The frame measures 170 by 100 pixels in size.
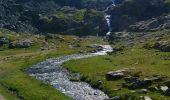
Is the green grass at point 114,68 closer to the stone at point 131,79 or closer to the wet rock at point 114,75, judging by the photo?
the wet rock at point 114,75

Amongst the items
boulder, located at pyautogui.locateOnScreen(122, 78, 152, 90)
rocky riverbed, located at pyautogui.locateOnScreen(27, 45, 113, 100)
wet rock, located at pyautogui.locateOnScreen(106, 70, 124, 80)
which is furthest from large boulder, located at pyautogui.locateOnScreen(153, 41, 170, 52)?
boulder, located at pyautogui.locateOnScreen(122, 78, 152, 90)

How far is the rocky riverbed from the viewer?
87181mm

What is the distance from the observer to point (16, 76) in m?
118

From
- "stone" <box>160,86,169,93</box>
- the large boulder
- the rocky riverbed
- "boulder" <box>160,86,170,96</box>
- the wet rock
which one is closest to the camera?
"boulder" <box>160,86,170,96</box>

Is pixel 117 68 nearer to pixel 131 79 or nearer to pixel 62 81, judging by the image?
pixel 62 81

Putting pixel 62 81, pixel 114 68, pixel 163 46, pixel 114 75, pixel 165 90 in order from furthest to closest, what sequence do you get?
pixel 163 46 < pixel 114 68 < pixel 62 81 < pixel 114 75 < pixel 165 90

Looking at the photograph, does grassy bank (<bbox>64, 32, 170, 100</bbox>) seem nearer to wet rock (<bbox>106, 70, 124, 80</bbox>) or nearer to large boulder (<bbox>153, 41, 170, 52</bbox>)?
wet rock (<bbox>106, 70, 124, 80</bbox>)

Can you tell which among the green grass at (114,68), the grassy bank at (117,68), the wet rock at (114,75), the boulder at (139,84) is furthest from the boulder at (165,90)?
the wet rock at (114,75)

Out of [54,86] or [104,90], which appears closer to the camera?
[104,90]

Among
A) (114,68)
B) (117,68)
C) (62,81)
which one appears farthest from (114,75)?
(114,68)

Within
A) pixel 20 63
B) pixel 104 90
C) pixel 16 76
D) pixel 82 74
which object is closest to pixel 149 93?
pixel 104 90

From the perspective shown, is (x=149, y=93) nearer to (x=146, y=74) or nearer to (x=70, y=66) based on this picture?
(x=146, y=74)

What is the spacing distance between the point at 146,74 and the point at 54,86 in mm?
22188

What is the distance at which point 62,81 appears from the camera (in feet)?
354
